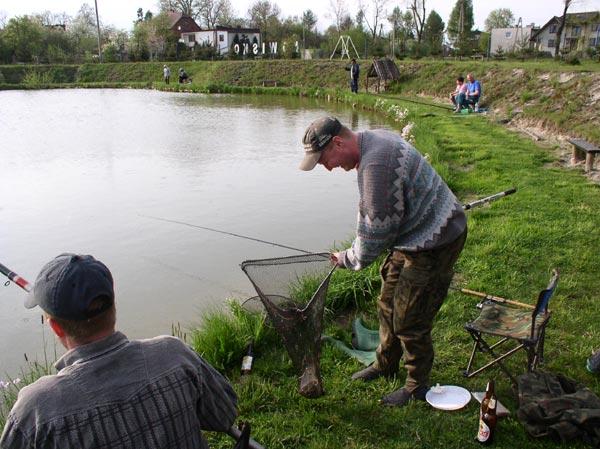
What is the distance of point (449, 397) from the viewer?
132 inches

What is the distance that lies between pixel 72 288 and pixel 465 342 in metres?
3.21

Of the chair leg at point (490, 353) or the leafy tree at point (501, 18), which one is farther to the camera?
the leafy tree at point (501, 18)

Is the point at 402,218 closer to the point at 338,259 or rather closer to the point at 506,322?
the point at 338,259

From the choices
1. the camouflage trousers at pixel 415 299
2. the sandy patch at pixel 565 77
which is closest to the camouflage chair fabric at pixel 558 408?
the camouflage trousers at pixel 415 299

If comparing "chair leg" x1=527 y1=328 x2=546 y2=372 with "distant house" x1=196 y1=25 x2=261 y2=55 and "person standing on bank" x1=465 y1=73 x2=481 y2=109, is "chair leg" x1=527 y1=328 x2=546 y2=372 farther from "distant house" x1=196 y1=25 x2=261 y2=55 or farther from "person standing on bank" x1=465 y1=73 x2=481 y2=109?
"distant house" x1=196 y1=25 x2=261 y2=55

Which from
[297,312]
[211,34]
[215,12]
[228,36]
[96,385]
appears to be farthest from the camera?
[215,12]

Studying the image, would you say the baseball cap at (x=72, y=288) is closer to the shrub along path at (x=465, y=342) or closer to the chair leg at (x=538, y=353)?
the shrub along path at (x=465, y=342)

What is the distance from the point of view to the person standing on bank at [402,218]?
2.75 meters

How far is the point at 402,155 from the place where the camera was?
2.76 metres

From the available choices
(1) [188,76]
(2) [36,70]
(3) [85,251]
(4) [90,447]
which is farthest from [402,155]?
(2) [36,70]

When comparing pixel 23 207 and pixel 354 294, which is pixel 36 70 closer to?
pixel 23 207

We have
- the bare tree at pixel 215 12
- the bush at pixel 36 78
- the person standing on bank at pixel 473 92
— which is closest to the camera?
the person standing on bank at pixel 473 92

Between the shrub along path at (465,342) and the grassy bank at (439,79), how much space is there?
190 inches

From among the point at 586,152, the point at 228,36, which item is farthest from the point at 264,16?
the point at 586,152
